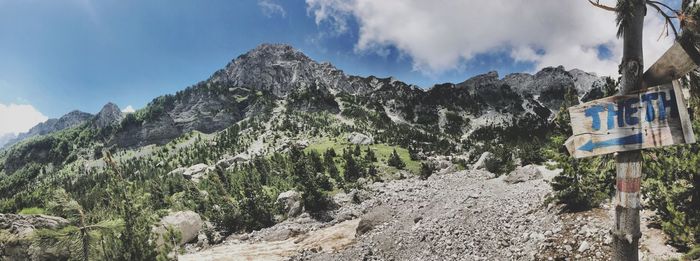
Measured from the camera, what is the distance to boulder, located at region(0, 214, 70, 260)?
54.2ft

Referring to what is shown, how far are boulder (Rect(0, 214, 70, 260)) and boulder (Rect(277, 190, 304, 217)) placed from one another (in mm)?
18152

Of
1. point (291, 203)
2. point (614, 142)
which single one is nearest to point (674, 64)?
point (614, 142)

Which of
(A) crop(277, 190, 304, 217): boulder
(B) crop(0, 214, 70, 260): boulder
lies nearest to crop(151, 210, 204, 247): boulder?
(A) crop(277, 190, 304, 217): boulder

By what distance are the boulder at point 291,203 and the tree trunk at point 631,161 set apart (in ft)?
106

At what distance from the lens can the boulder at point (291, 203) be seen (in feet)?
114

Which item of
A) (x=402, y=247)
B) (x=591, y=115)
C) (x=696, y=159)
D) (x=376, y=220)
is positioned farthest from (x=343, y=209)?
(x=591, y=115)

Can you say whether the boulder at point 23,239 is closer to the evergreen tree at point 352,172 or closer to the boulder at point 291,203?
the boulder at point 291,203

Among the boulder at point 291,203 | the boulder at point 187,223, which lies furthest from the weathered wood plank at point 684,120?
the boulder at point 187,223

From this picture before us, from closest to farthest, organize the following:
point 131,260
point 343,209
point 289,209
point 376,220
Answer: point 131,260
point 376,220
point 343,209
point 289,209

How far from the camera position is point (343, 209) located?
3331 centimetres

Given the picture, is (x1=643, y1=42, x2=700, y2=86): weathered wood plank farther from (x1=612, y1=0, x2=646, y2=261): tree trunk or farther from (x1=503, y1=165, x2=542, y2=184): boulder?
(x1=503, y1=165, x2=542, y2=184): boulder

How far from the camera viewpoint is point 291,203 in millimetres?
38031

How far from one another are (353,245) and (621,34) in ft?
60.0

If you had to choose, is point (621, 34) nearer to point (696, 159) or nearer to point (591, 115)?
point (591, 115)
